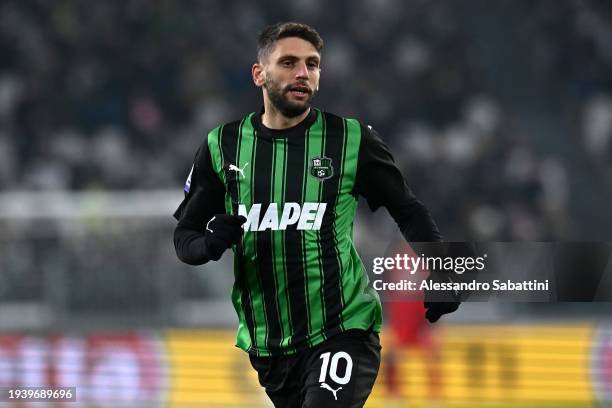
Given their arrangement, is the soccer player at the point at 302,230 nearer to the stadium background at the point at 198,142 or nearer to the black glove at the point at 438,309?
the black glove at the point at 438,309

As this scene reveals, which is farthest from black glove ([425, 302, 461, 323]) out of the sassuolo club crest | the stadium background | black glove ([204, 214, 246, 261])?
the stadium background

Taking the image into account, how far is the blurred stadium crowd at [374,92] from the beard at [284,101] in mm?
8775

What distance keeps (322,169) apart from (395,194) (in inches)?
11.0

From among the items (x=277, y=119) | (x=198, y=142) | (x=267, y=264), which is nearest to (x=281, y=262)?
(x=267, y=264)

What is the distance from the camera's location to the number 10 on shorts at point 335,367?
13.9 feet

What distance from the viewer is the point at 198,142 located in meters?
14.7

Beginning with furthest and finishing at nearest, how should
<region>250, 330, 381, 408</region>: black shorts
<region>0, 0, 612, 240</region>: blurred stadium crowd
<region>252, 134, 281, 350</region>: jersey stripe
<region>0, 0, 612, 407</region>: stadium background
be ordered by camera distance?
<region>0, 0, 612, 240</region>: blurred stadium crowd
<region>0, 0, 612, 407</region>: stadium background
<region>252, 134, 281, 350</region>: jersey stripe
<region>250, 330, 381, 408</region>: black shorts

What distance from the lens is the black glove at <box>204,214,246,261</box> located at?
13.5 feet

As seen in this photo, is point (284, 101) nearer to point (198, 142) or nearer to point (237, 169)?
point (237, 169)

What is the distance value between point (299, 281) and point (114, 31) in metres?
12.5

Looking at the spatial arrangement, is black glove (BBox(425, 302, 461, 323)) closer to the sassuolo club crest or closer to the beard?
the sassuolo club crest

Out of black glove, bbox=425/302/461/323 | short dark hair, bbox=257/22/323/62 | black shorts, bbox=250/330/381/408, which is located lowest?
black shorts, bbox=250/330/381/408

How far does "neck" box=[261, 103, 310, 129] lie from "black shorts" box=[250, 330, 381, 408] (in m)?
0.78

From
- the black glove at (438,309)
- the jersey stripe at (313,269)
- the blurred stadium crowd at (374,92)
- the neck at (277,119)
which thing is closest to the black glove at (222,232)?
the jersey stripe at (313,269)
